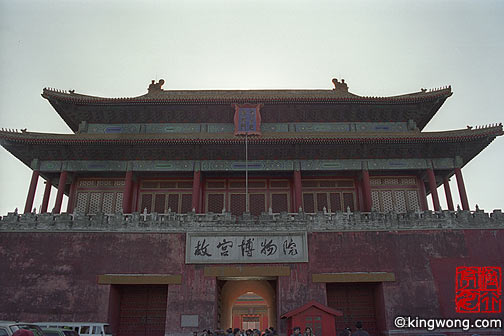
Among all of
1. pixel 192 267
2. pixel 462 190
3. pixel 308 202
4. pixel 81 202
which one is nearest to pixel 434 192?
pixel 462 190

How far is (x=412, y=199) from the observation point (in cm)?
2169

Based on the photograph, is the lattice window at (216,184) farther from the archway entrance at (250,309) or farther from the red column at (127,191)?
the archway entrance at (250,309)

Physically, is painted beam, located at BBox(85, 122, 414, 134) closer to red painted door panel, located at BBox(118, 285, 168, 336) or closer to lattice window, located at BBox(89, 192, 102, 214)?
lattice window, located at BBox(89, 192, 102, 214)

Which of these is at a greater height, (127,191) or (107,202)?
(127,191)

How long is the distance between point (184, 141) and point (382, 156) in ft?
35.0

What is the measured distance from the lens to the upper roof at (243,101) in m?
22.0

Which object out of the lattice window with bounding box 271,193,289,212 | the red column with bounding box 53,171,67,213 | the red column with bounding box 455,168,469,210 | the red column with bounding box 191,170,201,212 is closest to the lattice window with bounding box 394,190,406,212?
the red column with bounding box 455,168,469,210

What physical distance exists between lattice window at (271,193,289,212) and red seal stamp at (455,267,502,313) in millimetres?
8918

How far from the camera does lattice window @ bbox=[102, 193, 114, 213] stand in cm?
2153

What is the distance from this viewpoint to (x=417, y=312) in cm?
1531

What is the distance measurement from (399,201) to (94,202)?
16.9 metres

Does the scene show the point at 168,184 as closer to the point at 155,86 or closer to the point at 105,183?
the point at 105,183

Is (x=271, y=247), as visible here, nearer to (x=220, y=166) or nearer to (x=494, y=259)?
(x=220, y=166)

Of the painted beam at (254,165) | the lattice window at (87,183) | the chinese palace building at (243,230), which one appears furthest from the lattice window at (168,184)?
the lattice window at (87,183)
